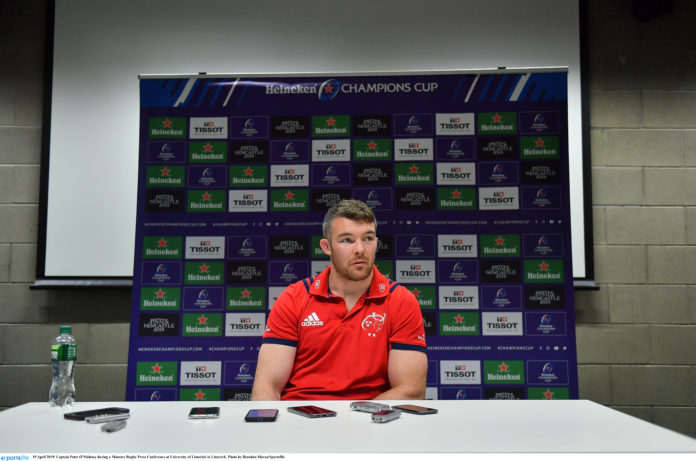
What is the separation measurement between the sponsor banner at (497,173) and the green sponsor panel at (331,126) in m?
0.71

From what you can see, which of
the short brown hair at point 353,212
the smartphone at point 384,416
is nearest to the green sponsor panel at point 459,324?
the short brown hair at point 353,212

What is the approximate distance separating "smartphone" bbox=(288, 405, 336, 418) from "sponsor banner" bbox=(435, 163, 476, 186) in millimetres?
1595

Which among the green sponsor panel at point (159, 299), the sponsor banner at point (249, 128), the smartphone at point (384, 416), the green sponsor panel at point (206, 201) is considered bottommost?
the smartphone at point (384, 416)

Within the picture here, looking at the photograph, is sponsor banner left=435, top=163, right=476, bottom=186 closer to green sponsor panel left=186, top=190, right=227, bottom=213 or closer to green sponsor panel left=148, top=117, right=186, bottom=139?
green sponsor panel left=186, top=190, right=227, bottom=213

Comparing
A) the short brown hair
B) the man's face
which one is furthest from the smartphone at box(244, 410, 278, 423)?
the short brown hair

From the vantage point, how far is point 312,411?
4.07ft

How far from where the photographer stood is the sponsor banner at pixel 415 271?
2.57 m

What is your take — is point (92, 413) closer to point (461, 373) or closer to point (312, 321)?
point (312, 321)

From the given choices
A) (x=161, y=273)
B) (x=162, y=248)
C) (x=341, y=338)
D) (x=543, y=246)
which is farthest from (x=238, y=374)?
(x=543, y=246)

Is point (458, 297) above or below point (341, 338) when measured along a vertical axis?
above

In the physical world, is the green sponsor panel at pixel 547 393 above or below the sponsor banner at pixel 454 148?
below

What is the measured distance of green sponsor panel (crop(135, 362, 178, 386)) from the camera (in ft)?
8.27

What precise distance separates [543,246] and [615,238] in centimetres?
67

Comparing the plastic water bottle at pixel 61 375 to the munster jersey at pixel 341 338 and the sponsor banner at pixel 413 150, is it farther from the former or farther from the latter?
the sponsor banner at pixel 413 150
